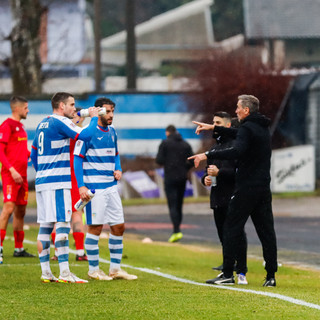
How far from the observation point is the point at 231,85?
93.1ft

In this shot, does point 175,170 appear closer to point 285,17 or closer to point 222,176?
point 222,176

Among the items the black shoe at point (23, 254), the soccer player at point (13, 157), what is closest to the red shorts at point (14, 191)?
the soccer player at point (13, 157)

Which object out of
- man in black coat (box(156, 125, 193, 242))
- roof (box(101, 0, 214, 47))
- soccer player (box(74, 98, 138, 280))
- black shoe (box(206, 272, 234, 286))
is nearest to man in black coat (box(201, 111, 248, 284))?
black shoe (box(206, 272, 234, 286))

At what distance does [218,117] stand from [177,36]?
4615 centimetres

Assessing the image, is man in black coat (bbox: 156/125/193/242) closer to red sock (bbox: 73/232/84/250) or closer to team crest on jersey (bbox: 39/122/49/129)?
red sock (bbox: 73/232/84/250)

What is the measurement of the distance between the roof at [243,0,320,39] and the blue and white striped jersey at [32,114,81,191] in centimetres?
4083

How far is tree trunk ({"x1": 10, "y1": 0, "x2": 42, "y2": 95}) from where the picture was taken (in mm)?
31734

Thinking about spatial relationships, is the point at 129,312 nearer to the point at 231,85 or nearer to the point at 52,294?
the point at 52,294

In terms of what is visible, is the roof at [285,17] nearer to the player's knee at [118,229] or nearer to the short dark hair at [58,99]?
the player's knee at [118,229]

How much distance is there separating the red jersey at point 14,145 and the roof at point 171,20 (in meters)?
43.2

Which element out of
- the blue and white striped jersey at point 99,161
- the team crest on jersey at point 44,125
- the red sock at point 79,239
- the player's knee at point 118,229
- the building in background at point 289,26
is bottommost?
the red sock at point 79,239

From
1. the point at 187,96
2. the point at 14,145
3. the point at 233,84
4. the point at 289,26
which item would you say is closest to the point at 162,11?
the point at 289,26

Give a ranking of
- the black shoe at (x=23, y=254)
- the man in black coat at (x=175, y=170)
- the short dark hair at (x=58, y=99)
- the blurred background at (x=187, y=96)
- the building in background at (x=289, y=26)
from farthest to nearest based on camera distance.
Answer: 1. the building in background at (x=289, y=26)
2. the blurred background at (x=187, y=96)
3. the man in black coat at (x=175, y=170)
4. the black shoe at (x=23, y=254)
5. the short dark hair at (x=58, y=99)

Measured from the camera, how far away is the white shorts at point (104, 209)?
9945 millimetres
